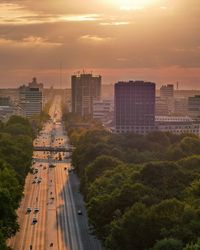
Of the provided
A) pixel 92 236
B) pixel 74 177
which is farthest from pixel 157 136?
pixel 92 236

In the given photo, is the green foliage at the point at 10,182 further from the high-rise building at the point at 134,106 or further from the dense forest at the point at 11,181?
the high-rise building at the point at 134,106

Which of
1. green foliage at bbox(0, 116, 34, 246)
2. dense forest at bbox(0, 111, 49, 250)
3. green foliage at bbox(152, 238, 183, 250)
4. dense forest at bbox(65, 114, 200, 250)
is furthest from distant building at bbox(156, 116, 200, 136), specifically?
green foliage at bbox(152, 238, 183, 250)

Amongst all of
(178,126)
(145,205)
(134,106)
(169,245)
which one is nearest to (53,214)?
(145,205)

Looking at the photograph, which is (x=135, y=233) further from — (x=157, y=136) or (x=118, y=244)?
(x=157, y=136)

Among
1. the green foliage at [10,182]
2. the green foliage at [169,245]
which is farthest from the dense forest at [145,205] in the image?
the green foliage at [10,182]

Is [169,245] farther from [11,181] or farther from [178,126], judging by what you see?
[178,126]

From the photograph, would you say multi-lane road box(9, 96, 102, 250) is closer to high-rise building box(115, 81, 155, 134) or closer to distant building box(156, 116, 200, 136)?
high-rise building box(115, 81, 155, 134)
